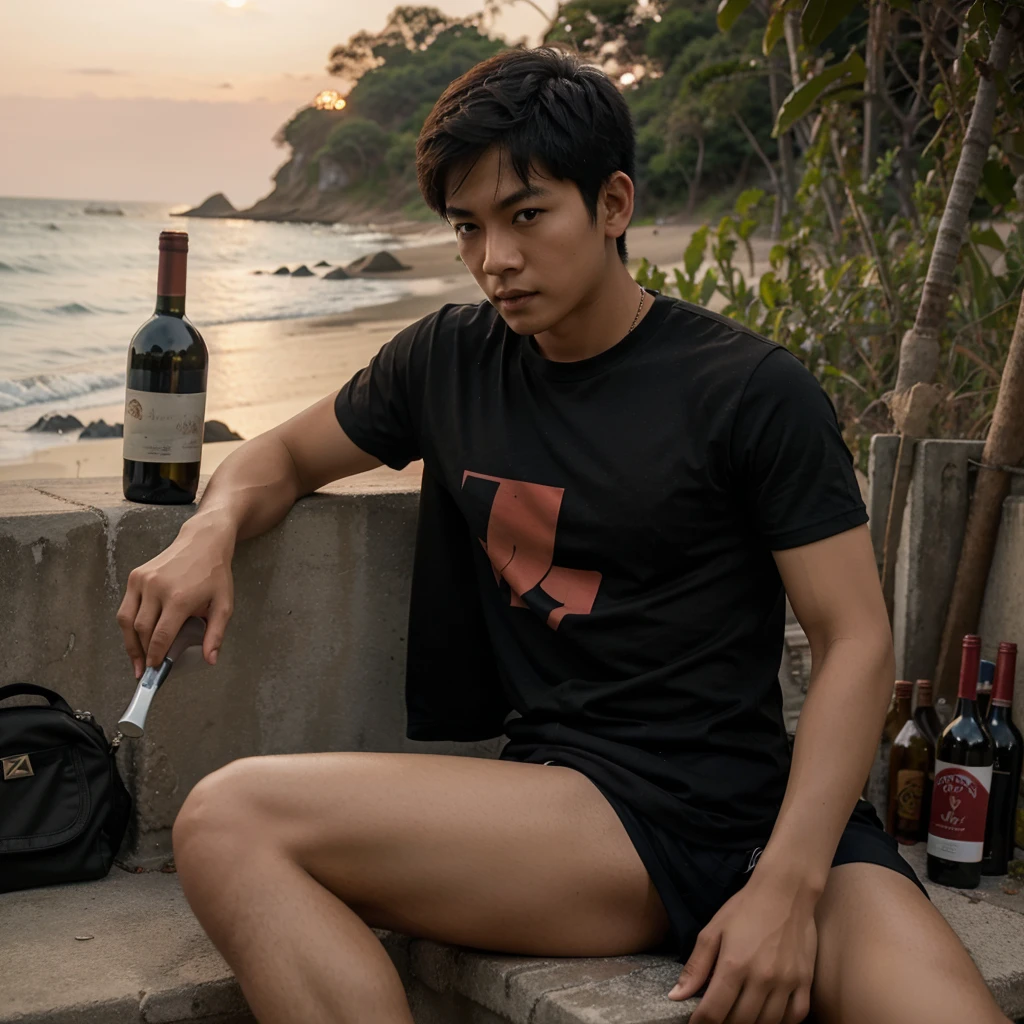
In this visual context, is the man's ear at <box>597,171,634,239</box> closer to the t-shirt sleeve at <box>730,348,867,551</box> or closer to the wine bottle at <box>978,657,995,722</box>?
the t-shirt sleeve at <box>730,348,867,551</box>

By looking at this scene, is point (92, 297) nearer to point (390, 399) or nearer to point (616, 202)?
point (390, 399)

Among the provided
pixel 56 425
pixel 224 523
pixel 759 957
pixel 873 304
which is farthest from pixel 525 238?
pixel 56 425

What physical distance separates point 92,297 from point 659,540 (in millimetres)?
17027

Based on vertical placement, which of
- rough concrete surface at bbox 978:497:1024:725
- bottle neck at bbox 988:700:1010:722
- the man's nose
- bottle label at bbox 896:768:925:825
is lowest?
bottle label at bbox 896:768:925:825

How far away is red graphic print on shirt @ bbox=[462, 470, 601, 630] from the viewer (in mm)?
1959

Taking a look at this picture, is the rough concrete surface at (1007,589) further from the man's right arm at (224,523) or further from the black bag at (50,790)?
the black bag at (50,790)

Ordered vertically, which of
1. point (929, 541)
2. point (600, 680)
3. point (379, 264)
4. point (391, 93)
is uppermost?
point (391, 93)

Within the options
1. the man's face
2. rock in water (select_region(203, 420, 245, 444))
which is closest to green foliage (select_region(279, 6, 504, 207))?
rock in water (select_region(203, 420, 245, 444))

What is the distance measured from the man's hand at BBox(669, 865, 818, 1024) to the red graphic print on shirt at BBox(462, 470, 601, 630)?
19.9 inches

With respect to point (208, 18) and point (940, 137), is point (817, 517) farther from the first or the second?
point (208, 18)

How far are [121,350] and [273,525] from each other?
12.6m

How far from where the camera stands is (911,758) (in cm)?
278

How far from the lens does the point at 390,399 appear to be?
2.20m

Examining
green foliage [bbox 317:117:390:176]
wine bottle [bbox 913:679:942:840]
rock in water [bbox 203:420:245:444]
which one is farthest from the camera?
green foliage [bbox 317:117:390:176]
